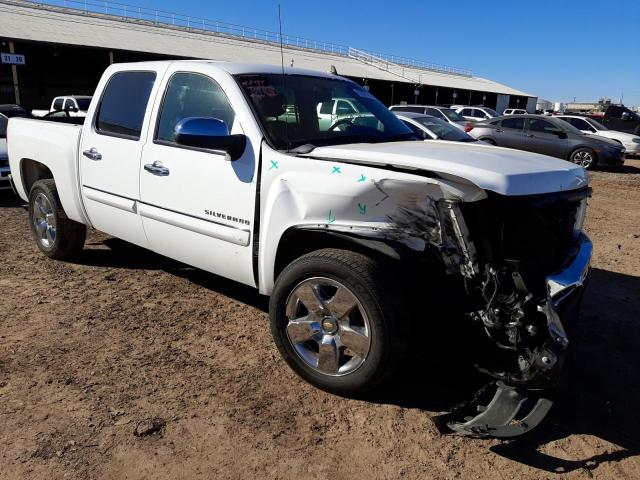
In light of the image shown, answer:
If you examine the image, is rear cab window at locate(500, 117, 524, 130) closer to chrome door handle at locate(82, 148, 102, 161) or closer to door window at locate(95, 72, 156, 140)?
door window at locate(95, 72, 156, 140)

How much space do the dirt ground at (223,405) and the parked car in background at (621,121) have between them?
19.9 meters

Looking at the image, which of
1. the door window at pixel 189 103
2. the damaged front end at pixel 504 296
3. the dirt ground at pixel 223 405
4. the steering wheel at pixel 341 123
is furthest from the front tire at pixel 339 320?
the door window at pixel 189 103

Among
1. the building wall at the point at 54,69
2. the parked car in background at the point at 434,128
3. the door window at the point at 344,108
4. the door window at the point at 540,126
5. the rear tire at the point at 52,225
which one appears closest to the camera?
the door window at the point at 344,108

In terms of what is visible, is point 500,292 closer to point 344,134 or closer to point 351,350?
point 351,350

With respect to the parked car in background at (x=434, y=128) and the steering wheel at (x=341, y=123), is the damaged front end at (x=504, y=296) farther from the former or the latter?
the parked car in background at (x=434, y=128)

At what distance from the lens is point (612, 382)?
3408 millimetres

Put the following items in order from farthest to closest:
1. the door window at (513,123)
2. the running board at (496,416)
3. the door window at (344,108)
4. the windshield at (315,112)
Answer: the door window at (513,123)
the door window at (344,108)
the windshield at (315,112)
the running board at (496,416)

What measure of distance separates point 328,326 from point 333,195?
748mm

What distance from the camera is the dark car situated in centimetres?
1458

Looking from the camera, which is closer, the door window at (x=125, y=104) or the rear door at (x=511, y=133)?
the door window at (x=125, y=104)

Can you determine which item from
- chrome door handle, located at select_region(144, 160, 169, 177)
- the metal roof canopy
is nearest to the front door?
chrome door handle, located at select_region(144, 160, 169, 177)

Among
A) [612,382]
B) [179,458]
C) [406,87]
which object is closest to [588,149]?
[612,382]

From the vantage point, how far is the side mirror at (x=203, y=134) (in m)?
3.23

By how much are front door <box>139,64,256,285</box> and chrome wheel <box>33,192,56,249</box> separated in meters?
1.69
